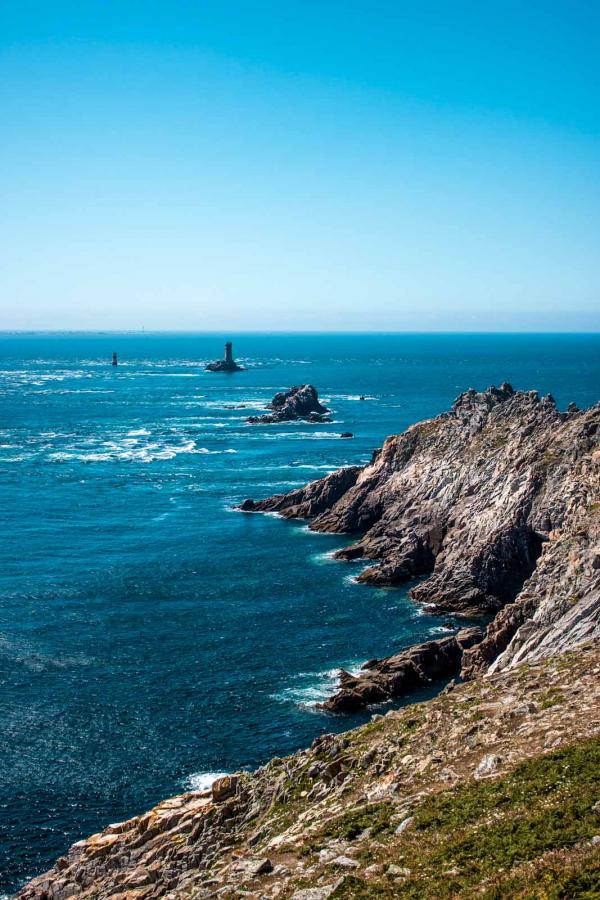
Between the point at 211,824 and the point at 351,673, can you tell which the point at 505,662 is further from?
the point at 211,824

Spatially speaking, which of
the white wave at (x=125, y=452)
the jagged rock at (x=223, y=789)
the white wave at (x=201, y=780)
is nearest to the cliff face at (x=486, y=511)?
the white wave at (x=201, y=780)


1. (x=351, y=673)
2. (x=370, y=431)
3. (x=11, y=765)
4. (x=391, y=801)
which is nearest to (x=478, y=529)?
(x=351, y=673)

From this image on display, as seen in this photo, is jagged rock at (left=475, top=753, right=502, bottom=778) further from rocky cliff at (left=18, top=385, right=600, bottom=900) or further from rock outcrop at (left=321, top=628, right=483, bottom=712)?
rock outcrop at (left=321, top=628, right=483, bottom=712)

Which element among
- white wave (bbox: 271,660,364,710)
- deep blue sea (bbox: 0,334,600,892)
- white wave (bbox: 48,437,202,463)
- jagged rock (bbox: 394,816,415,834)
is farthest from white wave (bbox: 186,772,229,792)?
white wave (bbox: 48,437,202,463)

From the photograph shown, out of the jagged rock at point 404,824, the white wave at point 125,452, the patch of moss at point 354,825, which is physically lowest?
the white wave at point 125,452

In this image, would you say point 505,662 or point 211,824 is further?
point 505,662

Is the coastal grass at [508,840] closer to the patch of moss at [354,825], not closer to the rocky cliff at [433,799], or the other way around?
the rocky cliff at [433,799]

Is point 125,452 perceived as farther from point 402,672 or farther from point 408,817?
point 408,817

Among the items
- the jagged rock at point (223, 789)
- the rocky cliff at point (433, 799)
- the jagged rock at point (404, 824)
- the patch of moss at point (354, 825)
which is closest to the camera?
the rocky cliff at point (433, 799)
